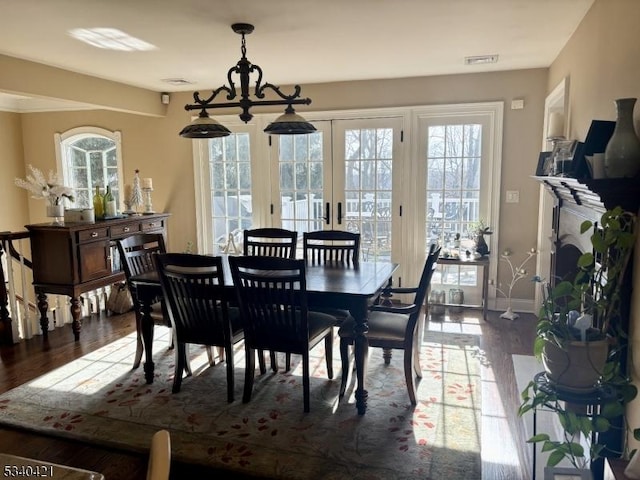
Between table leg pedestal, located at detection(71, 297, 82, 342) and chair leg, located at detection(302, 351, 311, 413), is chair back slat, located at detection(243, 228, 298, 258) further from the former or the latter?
table leg pedestal, located at detection(71, 297, 82, 342)

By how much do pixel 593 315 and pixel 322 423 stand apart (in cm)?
156

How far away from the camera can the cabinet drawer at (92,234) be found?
4348mm

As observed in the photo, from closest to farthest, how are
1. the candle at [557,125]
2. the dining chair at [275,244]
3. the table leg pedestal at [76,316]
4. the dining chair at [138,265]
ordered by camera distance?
the dining chair at [138,265]
the candle at [557,125]
the dining chair at [275,244]
the table leg pedestal at [76,316]

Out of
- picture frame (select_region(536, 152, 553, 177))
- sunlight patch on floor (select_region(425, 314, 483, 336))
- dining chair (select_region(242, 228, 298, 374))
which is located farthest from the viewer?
sunlight patch on floor (select_region(425, 314, 483, 336))

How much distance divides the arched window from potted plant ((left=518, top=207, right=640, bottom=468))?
5.67m

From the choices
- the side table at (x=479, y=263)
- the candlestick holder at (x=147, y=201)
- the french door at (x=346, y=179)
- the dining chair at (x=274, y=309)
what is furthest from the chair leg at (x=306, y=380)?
the candlestick holder at (x=147, y=201)

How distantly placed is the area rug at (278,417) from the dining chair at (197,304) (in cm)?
26

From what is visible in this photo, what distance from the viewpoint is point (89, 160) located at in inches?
256

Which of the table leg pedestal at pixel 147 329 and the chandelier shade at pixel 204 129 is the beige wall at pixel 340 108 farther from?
the table leg pedestal at pixel 147 329

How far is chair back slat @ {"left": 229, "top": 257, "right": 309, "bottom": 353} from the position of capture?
9.06 ft

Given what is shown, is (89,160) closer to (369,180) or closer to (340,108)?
(340,108)

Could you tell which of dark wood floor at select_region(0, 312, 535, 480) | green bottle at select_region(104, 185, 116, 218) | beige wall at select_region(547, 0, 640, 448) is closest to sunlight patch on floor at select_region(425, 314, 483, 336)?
dark wood floor at select_region(0, 312, 535, 480)

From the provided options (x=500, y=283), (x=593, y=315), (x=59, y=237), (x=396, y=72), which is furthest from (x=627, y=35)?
(x=59, y=237)

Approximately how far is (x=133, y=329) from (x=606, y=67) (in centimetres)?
425
